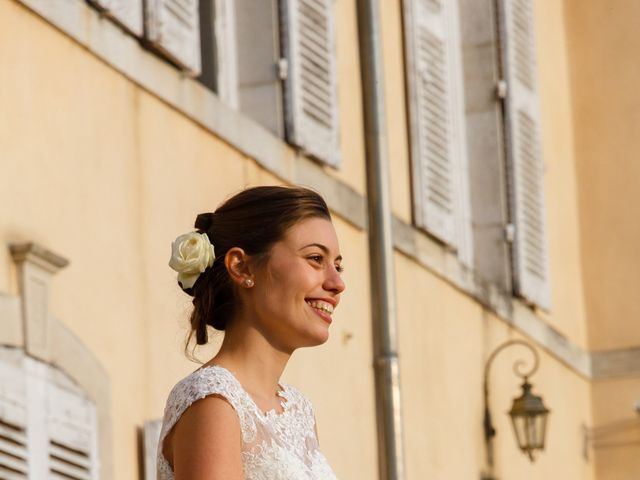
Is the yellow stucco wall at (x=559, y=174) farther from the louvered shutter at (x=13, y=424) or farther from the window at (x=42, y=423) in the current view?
the louvered shutter at (x=13, y=424)

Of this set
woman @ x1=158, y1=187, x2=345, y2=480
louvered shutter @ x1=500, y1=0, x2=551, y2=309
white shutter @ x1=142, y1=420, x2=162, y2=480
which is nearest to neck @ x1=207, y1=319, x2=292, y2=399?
woman @ x1=158, y1=187, x2=345, y2=480

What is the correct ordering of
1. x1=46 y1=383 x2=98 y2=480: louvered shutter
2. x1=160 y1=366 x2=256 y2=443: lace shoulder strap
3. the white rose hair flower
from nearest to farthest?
x1=160 y1=366 x2=256 y2=443: lace shoulder strap
the white rose hair flower
x1=46 y1=383 x2=98 y2=480: louvered shutter

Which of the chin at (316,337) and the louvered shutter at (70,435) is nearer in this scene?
the chin at (316,337)

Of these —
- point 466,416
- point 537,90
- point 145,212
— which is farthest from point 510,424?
point 145,212

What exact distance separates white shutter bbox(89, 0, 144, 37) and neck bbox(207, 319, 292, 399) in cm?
351

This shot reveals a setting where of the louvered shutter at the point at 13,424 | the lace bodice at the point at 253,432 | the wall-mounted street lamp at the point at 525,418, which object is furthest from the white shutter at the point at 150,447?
the wall-mounted street lamp at the point at 525,418

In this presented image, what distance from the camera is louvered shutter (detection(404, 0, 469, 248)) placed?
38.1 feet

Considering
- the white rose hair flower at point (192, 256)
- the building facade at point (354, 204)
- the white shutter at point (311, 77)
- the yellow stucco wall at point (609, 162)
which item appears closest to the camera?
the white rose hair flower at point (192, 256)

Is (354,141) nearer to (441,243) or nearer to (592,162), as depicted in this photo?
(441,243)

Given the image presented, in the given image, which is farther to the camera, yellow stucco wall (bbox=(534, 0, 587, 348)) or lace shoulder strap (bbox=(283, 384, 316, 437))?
yellow stucco wall (bbox=(534, 0, 587, 348))

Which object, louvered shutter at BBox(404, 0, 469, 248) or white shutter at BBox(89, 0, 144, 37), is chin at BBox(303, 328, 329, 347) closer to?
white shutter at BBox(89, 0, 144, 37)

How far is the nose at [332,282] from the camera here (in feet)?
13.9

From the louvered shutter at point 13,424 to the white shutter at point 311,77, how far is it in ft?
10.1

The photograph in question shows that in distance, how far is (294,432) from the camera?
4.32m
